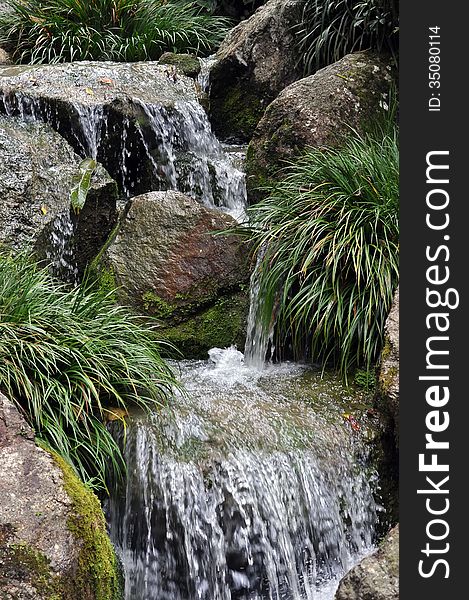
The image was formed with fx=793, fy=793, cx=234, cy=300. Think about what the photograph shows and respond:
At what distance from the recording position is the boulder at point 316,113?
632 centimetres

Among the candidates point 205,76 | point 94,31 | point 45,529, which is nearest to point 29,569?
point 45,529

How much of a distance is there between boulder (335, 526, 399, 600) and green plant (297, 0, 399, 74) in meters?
4.97

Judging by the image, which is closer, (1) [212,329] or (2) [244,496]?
(2) [244,496]

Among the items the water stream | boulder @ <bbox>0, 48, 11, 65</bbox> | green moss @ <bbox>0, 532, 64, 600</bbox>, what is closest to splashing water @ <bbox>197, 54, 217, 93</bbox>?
Result: boulder @ <bbox>0, 48, 11, 65</bbox>

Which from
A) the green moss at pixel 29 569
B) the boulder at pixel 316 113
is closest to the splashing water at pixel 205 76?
the boulder at pixel 316 113

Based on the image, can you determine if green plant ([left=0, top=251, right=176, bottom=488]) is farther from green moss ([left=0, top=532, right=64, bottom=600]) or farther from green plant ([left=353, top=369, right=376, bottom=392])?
green plant ([left=353, top=369, right=376, bottom=392])

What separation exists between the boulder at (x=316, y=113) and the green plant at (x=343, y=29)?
15.5 inches

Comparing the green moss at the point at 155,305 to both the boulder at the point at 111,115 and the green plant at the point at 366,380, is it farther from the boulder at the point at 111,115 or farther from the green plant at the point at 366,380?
the boulder at the point at 111,115

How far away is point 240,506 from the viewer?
4.04 metres

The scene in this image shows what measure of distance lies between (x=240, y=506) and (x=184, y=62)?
557 cm

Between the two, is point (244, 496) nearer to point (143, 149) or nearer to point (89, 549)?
point (89, 549)

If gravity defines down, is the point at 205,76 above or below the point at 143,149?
above

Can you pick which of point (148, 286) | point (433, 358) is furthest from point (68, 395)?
point (433, 358)

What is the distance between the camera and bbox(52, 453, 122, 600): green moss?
3188mm
